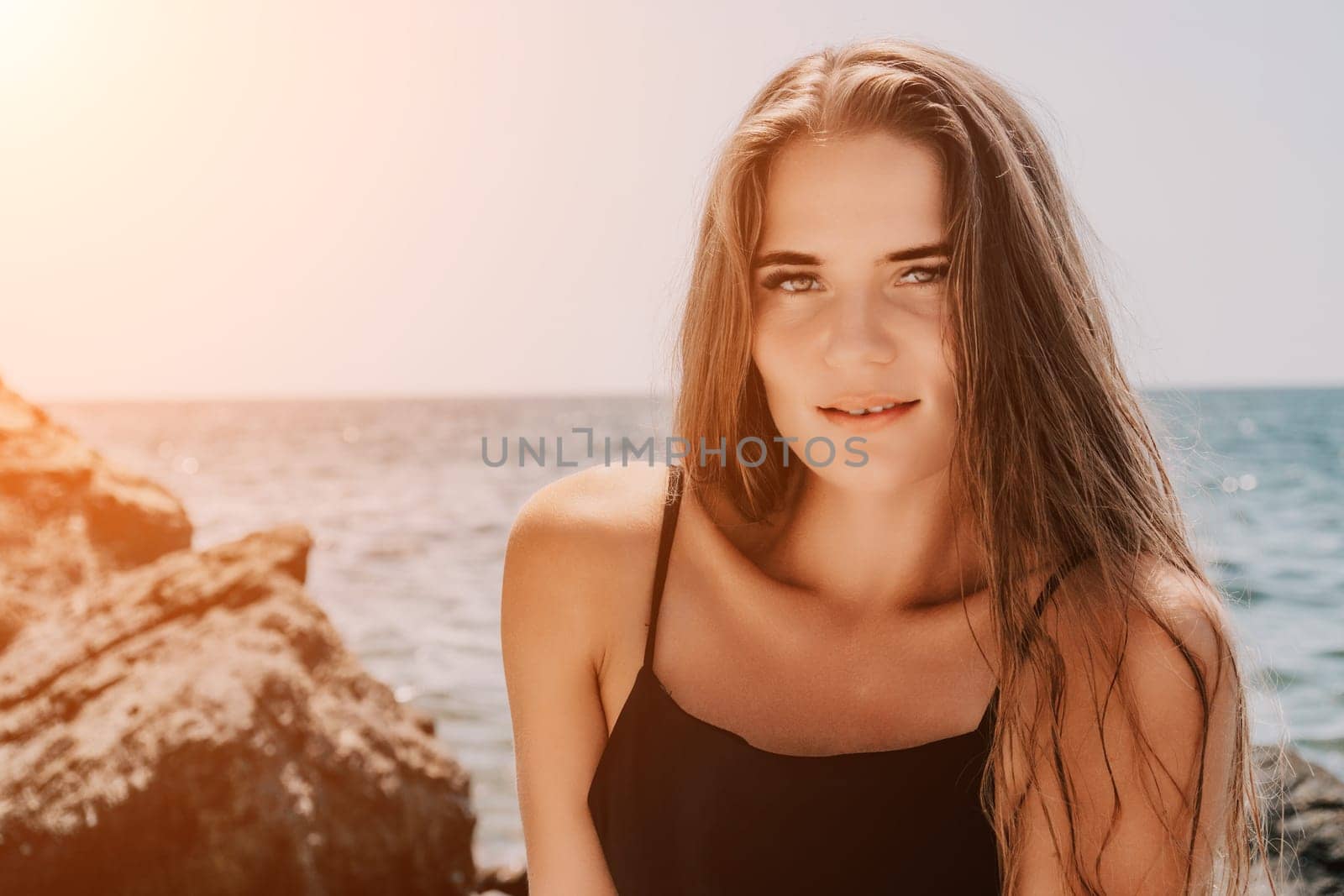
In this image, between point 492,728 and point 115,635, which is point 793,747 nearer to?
point 115,635

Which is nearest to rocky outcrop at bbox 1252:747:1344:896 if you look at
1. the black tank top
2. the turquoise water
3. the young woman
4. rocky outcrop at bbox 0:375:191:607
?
the turquoise water

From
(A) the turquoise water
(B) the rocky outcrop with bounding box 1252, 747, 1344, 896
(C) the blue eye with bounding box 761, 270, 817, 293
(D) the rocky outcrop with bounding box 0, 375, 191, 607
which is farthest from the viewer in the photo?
(A) the turquoise water

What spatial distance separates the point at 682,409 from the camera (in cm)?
222

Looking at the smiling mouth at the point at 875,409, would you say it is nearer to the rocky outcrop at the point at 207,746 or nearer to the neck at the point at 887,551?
the neck at the point at 887,551

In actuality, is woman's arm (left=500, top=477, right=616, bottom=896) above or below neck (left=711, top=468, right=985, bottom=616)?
below

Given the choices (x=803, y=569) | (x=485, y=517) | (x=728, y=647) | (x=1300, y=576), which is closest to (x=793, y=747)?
(x=728, y=647)

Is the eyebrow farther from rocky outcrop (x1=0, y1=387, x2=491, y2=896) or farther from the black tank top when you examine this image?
rocky outcrop (x1=0, y1=387, x2=491, y2=896)

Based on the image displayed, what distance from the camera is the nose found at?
179 cm

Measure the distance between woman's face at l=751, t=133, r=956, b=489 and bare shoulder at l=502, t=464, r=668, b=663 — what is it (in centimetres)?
39

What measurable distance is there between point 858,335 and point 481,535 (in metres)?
17.0

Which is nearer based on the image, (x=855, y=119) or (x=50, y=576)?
(x=855, y=119)

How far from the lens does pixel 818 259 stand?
1.86 metres

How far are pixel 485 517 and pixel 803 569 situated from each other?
62.1ft

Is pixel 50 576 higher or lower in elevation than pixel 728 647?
lower
